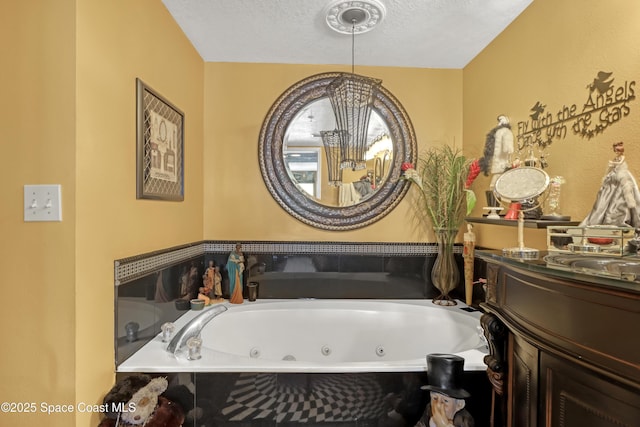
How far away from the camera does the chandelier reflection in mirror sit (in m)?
1.78

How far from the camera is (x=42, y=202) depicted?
1124 millimetres

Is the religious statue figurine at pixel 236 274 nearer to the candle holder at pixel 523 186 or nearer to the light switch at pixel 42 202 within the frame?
the light switch at pixel 42 202

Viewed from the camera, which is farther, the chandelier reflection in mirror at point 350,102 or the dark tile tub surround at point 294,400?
the chandelier reflection in mirror at point 350,102

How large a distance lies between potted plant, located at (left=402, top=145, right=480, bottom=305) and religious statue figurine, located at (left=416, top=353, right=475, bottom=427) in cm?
104

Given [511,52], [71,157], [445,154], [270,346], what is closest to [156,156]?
[71,157]

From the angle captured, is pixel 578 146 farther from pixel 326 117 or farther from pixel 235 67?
pixel 235 67

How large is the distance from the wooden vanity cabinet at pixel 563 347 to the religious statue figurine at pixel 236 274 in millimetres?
1678

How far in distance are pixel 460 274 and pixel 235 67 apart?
2329mm

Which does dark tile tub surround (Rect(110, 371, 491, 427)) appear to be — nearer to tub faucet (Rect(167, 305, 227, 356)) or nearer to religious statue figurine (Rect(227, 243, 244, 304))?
tub faucet (Rect(167, 305, 227, 356))

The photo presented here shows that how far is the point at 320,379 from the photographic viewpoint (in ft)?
4.39

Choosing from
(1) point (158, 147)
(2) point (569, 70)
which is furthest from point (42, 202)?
(2) point (569, 70)

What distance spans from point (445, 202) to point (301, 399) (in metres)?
1.65

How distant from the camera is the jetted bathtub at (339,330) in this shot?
79.5 inches

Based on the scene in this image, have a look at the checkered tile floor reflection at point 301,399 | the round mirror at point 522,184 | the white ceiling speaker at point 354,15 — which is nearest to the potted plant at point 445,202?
the round mirror at point 522,184
